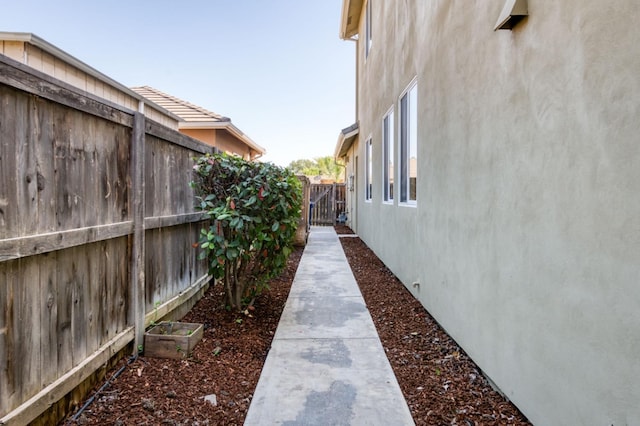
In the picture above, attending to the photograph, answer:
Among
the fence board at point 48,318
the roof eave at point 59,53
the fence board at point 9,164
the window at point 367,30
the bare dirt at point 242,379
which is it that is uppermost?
the window at point 367,30

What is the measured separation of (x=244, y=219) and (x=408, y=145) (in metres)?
2.94

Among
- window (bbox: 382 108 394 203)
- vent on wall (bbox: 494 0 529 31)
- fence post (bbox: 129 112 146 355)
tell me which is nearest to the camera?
vent on wall (bbox: 494 0 529 31)

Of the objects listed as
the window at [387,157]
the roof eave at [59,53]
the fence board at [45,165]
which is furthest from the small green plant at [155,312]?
the window at [387,157]

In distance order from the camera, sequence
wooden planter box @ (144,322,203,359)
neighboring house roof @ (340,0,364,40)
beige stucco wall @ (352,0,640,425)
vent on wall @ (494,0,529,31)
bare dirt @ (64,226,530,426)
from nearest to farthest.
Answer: beige stucco wall @ (352,0,640,425) < vent on wall @ (494,0,529,31) < bare dirt @ (64,226,530,426) < wooden planter box @ (144,322,203,359) < neighboring house roof @ (340,0,364,40)

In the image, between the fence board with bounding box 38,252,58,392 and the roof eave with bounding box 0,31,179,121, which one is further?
the roof eave with bounding box 0,31,179,121

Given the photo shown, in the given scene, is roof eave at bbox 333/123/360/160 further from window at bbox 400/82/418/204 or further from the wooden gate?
window at bbox 400/82/418/204

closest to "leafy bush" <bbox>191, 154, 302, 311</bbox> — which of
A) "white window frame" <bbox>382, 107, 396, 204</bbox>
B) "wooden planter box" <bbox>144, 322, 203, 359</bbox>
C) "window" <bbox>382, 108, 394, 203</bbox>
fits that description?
"wooden planter box" <bbox>144, 322, 203, 359</bbox>

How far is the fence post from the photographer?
9.89 ft

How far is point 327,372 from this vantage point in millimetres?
2963

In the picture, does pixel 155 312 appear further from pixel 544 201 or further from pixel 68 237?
pixel 544 201

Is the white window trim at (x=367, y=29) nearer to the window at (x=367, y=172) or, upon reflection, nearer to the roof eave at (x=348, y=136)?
the roof eave at (x=348, y=136)

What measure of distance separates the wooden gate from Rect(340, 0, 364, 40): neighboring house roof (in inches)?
267

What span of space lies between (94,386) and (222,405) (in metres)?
0.86

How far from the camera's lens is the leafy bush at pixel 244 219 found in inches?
154
